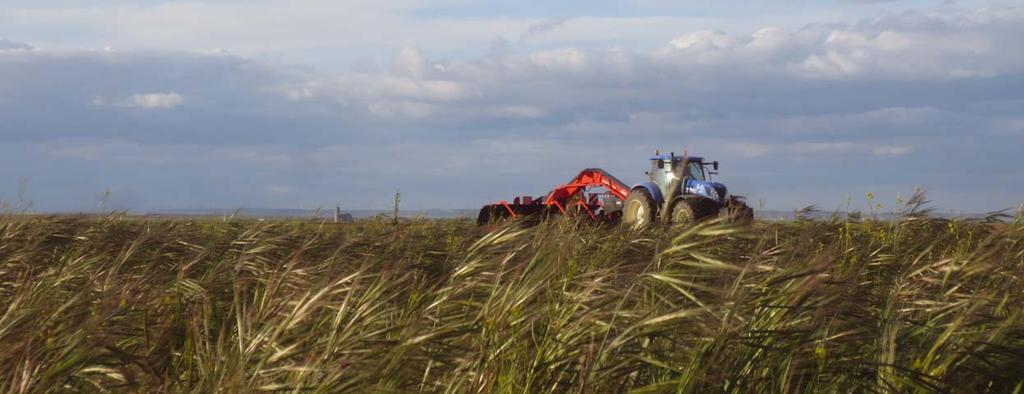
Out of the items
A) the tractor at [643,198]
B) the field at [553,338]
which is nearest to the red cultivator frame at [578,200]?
the tractor at [643,198]

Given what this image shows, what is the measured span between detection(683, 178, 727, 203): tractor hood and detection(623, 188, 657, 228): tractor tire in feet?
2.77

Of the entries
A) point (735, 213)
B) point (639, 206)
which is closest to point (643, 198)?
point (639, 206)

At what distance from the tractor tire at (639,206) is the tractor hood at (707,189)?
2.77 feet

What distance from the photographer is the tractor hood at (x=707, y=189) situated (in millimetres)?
17969

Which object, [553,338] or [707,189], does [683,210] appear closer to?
[707,189]

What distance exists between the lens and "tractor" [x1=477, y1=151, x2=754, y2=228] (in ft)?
55.8

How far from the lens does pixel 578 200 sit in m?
20.2

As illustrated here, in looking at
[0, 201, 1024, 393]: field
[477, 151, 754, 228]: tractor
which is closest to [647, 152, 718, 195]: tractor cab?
[477, 151, 754, 228]: tractor

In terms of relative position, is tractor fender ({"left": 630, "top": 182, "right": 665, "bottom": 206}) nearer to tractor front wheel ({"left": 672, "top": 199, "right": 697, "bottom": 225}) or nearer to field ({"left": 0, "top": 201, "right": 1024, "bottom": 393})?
tractor front wheel ({"left": 672, "top": 199, "right": 697, "bottom": 225})

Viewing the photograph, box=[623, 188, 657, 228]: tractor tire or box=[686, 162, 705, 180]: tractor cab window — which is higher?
box=[686, 162, 705, 180]: tractor cab window

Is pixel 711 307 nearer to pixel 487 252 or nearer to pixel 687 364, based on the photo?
pixel 687 364

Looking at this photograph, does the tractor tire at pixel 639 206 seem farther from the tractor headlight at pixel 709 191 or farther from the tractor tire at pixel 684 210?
the tractor headlight at pixel 709 191

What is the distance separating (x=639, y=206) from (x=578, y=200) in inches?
91.3

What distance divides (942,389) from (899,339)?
678 mm
